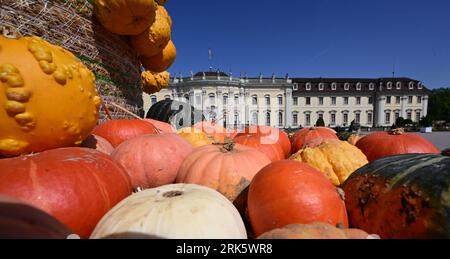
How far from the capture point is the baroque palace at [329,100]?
193 feet

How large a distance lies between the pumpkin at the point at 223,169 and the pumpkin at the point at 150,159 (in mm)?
96

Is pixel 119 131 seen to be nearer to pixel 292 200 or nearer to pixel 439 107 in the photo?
pixel 292 200

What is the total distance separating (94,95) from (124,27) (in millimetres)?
1559

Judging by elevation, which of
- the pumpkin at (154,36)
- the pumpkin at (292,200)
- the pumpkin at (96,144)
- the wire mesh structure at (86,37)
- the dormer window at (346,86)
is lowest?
the pumpkin at (292,200)

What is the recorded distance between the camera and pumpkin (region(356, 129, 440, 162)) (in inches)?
101

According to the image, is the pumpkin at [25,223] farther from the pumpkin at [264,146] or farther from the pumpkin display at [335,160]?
the pumpkin at [264,146]

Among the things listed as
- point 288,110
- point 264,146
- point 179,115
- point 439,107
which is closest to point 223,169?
point 264,146

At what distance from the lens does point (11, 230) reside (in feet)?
2.41

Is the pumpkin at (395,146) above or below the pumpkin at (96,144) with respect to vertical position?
below

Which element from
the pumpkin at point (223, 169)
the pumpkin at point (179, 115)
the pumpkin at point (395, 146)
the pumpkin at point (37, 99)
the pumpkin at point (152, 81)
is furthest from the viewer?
the pumpkin at point (179, 115)

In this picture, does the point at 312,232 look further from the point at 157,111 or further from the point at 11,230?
the point at 157,111

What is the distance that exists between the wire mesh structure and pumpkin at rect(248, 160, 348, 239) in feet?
6.01

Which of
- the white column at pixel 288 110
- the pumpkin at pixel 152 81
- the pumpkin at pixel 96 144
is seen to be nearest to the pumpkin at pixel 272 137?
the pumpkin at pixel 96 144

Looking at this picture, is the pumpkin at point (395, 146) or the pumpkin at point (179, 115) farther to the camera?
the pumpkin at point (179, 115)
